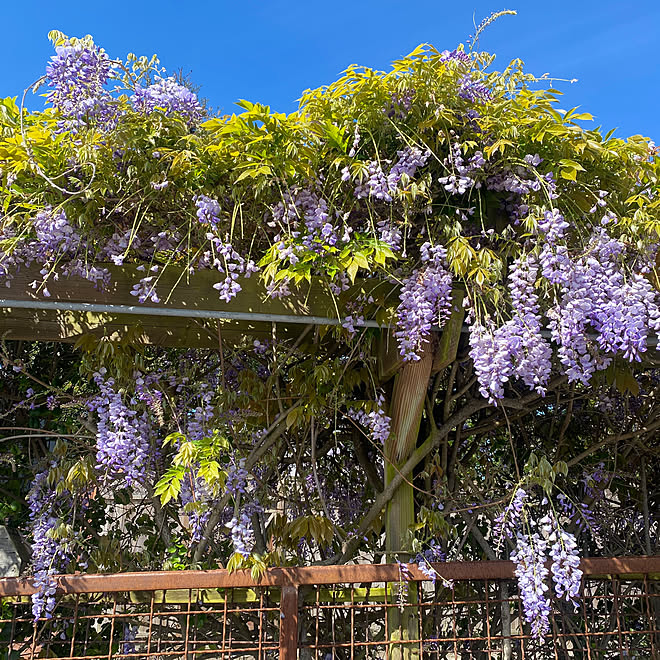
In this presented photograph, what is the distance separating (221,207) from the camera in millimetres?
1882

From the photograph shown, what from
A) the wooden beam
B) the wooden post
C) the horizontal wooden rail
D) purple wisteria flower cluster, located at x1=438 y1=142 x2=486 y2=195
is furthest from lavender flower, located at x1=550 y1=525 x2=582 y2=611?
purple wisteria flower cluster, located at x1=438 y1=142 x2=486 y2=195

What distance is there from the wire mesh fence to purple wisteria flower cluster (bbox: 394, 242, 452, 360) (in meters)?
0.77

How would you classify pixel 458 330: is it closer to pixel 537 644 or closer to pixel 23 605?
pixel 537 644

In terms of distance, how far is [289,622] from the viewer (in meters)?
1.96

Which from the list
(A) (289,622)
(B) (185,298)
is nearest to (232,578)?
(A) (289,622)

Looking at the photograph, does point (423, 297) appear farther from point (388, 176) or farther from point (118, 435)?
point (118, 435)

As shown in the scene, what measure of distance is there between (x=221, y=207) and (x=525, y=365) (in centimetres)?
97

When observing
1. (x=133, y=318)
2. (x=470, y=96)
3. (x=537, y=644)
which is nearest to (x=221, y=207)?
(x=133, y=318)

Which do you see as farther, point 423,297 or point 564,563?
point 564,563

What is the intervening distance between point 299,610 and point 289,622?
0.20 metres

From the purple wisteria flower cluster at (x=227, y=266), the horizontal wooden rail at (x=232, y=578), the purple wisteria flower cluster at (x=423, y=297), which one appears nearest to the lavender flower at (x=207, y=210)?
the purple wisteria flower cluster at (x=227, y=266)

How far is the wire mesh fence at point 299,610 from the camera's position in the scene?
1.99 metres

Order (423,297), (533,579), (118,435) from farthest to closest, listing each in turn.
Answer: (118,435)
(533,579)
(423,297)

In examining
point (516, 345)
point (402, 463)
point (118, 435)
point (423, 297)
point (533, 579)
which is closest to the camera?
point (516, 345)
